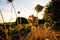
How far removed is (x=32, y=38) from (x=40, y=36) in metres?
0.11

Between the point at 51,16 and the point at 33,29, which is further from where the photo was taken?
the point at 51,16

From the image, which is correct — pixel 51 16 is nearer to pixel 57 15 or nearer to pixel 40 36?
pixel 57 15

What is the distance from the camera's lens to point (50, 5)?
2142 cm

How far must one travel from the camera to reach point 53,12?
21.2 meters

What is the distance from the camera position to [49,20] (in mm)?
21594

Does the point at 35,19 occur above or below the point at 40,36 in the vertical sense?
above

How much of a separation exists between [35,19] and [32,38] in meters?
0.36

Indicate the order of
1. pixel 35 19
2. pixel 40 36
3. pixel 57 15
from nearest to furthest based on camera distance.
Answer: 1. pixel 35 19
2. pixel 40 36
3. pixel 57 15

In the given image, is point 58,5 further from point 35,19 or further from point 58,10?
point 35,19

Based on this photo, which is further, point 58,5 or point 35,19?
point 58,5

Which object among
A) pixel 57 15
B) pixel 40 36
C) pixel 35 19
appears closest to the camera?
pixel 35 19

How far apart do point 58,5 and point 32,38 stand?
1943 cm

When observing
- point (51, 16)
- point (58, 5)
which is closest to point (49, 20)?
point (51, 16)

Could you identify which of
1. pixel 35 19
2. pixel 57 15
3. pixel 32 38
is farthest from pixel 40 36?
pixel 57 15
